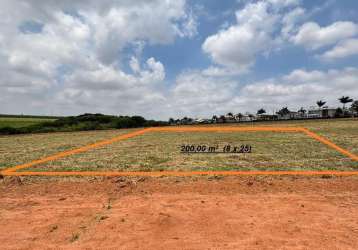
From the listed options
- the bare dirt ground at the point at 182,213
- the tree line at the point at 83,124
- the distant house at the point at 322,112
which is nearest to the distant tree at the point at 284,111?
the distant house at the point at 322,112

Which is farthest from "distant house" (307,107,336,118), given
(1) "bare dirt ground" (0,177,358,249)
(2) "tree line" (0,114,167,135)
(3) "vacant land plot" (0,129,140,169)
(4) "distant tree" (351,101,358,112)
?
(1) "bare dirt ground" (0,177,358,249)

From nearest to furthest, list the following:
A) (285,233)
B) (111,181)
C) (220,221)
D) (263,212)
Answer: (285,233), (220,221), (263,212), (111,181)

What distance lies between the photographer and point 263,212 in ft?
17.0

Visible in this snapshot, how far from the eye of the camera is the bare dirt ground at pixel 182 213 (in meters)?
4.10

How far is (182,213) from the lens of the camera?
5.22m

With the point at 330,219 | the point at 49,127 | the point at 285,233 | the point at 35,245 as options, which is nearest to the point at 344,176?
the point at 330,219

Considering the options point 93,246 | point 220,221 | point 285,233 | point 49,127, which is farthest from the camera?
point 49,127

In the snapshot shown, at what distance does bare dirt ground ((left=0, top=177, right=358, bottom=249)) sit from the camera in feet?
13.5

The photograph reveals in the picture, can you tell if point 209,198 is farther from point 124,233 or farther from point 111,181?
point 111,181

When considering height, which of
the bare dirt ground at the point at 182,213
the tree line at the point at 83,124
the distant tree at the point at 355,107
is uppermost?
the distant tree at the point at 355,107

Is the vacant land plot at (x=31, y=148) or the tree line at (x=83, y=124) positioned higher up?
the tree line at (x=83, y=124)

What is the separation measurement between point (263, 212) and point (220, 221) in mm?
1002

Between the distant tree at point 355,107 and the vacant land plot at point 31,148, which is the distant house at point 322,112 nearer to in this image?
the distant tree at point 355,107

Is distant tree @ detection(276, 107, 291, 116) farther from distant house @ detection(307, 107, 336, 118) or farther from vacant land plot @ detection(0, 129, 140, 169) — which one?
vacant land plot @ detection(0, 129, 140, 169)
